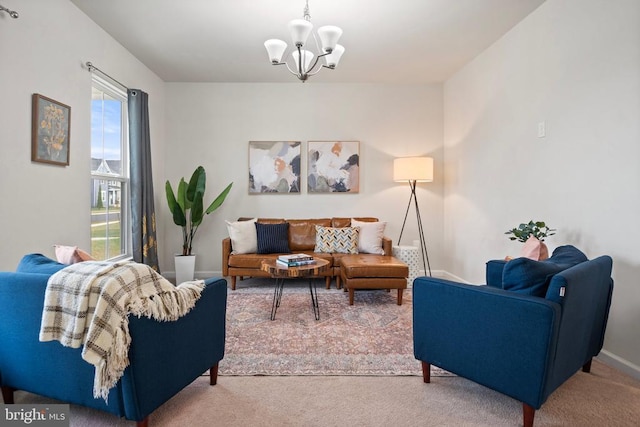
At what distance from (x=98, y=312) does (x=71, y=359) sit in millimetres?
366

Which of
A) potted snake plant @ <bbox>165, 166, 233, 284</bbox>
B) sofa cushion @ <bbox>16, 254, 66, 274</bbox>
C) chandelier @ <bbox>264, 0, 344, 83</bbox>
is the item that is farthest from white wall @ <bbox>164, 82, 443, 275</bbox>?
sofa cushion @ <bbox>16, 254, 66, 274</bbox>

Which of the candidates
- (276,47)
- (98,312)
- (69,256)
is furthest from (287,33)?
(98,312)

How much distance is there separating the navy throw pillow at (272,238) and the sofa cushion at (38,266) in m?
2.60

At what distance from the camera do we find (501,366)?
164 cm

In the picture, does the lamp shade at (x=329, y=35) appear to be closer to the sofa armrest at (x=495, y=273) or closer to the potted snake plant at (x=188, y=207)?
the sofa armrest at (x=495, y=273)

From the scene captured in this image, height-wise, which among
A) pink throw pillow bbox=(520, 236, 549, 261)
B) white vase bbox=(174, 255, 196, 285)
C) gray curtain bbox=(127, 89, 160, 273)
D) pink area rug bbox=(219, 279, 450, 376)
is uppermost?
gray curtain bbox=(127, 89, 160, 273)

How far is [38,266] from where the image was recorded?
165cm

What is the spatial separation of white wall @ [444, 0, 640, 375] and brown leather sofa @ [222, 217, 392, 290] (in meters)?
1.46

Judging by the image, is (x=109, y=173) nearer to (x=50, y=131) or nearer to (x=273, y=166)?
(x=50, y=131)

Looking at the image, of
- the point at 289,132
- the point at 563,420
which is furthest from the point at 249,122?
the point at 563,420

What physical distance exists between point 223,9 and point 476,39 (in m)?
2.52

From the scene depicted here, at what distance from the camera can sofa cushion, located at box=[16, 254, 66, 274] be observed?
1.60 metres

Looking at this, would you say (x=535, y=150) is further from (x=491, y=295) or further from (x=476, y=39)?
(x=491, y=295)

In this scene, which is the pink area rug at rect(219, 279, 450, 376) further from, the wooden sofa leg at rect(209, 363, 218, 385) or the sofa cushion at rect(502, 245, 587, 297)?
the sofa cushion at rect(502, 245, 587, 297)
